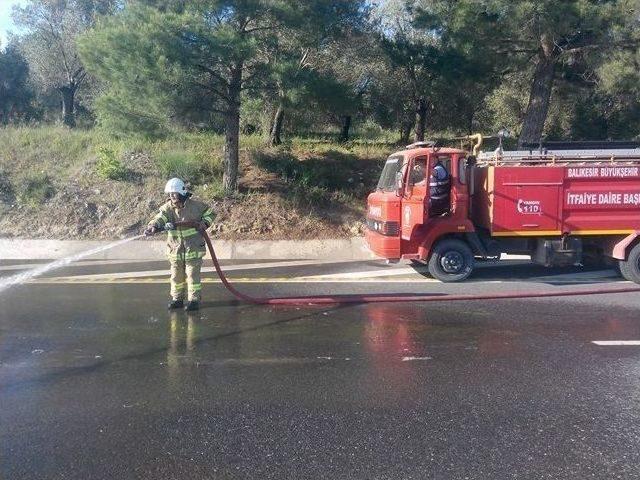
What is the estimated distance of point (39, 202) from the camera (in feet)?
53.4

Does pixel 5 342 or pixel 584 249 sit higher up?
pixel 584 249

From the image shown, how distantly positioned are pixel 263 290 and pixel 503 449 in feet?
19.6

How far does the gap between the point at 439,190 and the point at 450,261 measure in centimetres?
111

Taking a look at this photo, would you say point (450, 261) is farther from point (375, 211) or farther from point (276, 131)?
point (276, 131)

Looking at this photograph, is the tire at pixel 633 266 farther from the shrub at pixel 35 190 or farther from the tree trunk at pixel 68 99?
the tree trunk at pixel 68 99

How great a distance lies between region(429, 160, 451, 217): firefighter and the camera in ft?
33.8

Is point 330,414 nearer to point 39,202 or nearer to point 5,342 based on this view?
point 5,342

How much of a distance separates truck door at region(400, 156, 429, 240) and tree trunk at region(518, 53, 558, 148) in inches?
338

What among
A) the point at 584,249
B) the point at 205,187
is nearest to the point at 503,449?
the point at 584,249

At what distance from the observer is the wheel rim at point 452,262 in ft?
34.4

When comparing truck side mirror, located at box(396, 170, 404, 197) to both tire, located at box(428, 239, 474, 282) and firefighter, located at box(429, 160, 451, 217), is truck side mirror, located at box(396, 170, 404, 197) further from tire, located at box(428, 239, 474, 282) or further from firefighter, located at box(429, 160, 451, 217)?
tire, located at box(428, 239, 474, 282)

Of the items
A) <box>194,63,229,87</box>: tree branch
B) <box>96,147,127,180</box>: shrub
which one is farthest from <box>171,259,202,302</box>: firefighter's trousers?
<box>96,147,127,180</box>: shrub

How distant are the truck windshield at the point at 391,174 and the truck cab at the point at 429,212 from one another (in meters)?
0.11

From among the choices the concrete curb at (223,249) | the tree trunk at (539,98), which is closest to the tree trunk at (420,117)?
the tree trunk at (539,98)
